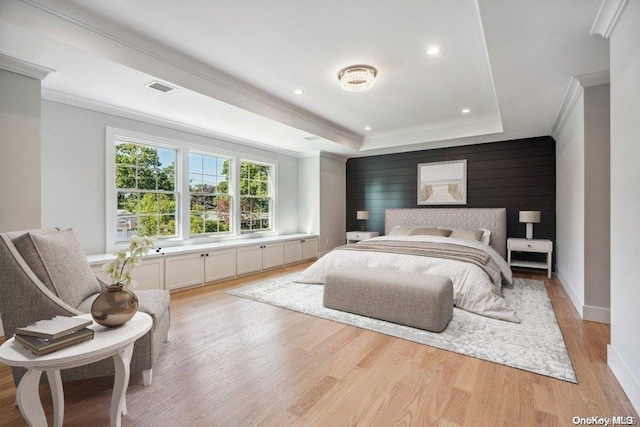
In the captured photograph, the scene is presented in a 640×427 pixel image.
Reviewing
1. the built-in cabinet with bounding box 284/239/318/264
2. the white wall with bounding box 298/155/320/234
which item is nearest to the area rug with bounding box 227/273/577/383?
the built-in cabinet with bounding box 284/239/318/264

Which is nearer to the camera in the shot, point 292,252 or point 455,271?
point 455,271

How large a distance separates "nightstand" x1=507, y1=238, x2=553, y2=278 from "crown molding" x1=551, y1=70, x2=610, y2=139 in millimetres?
1840

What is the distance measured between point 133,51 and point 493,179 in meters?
5.67

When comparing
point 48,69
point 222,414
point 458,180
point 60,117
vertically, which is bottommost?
point 222,414

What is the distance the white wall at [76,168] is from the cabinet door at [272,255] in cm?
244

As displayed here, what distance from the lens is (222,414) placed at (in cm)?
164

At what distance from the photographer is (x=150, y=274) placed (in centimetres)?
Answer: 381

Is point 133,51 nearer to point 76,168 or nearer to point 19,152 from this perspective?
point 19,152

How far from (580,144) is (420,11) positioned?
230cm

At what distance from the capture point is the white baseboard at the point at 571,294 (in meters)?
3.09

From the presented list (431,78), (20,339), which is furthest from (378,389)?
(431,78)

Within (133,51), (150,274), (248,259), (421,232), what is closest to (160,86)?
(133,51)

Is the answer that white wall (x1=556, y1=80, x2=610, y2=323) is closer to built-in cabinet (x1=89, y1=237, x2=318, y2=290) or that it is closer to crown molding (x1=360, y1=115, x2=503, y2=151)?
crown molding (x1=360, y1=115, x2=503, y2=151)

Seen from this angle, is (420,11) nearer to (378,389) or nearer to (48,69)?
(378,389)
